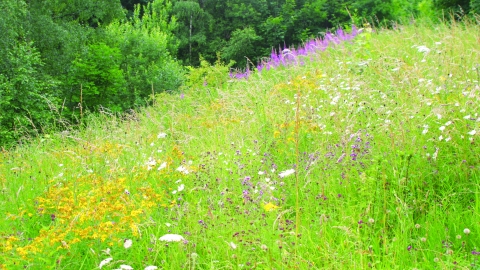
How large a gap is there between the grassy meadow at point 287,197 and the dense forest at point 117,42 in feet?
3.55

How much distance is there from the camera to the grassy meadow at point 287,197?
6.46 feet

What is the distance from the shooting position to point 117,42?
16.4 metres

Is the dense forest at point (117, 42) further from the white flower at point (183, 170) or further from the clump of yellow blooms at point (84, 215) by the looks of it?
the white flower at point (183, 170)

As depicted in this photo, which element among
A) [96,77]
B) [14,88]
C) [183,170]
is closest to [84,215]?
[183,170]

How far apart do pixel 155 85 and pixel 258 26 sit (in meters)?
14.7

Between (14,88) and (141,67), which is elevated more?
(14,88)

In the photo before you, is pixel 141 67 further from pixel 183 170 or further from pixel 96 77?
pixel 183 170

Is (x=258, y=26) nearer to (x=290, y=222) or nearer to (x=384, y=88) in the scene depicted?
(x=384, y=88)

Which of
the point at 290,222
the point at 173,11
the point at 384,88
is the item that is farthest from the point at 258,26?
the point at 290,222

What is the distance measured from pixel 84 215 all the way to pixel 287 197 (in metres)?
1.28

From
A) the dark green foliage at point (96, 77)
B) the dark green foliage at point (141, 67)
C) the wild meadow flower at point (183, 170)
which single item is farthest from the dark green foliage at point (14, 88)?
the wild meadow flower at point (183, 170)

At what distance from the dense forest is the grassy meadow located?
1.08m

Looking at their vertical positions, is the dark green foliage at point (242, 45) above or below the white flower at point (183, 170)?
below

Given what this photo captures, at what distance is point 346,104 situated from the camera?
3533 millimetres
